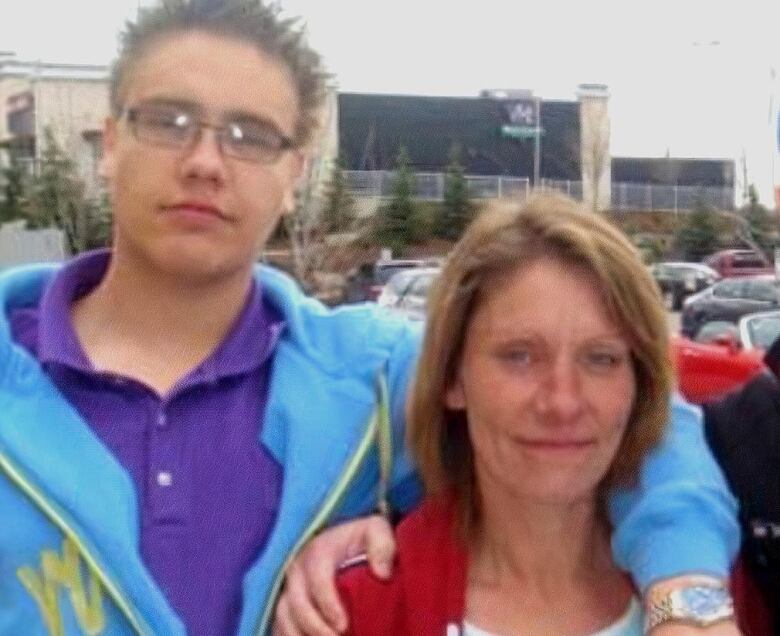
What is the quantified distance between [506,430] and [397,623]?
13.2 inches

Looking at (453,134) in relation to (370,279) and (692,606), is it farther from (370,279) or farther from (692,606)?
(692,606)

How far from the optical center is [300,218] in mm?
28375

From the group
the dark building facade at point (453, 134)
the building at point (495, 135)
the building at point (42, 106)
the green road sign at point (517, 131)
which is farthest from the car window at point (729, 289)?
the green road sign at point (517, 131)

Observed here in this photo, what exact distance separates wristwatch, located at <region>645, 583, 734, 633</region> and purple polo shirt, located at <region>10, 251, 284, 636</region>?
2.00 ft

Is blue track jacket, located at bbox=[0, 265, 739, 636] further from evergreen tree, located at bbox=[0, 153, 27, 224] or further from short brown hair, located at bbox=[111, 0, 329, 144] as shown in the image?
evergreen tree, located at bbox=[0, 153, 27, 224]

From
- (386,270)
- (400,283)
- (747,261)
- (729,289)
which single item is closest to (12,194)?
(386,270)

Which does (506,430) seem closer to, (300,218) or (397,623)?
(397,623)

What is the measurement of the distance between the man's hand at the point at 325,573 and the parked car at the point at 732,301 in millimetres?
22877

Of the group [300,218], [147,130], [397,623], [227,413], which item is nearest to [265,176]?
[147,130]

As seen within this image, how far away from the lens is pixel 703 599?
6.76ft

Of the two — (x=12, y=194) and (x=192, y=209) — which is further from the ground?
(x=192, y=209)

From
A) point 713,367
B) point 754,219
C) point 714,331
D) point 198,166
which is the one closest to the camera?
point 198,166

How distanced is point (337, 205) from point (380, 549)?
3553 cm

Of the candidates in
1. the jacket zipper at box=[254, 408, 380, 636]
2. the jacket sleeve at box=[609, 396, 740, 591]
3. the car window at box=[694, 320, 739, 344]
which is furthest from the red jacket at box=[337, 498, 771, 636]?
the car window at box=[694, 320, 739, 344]
